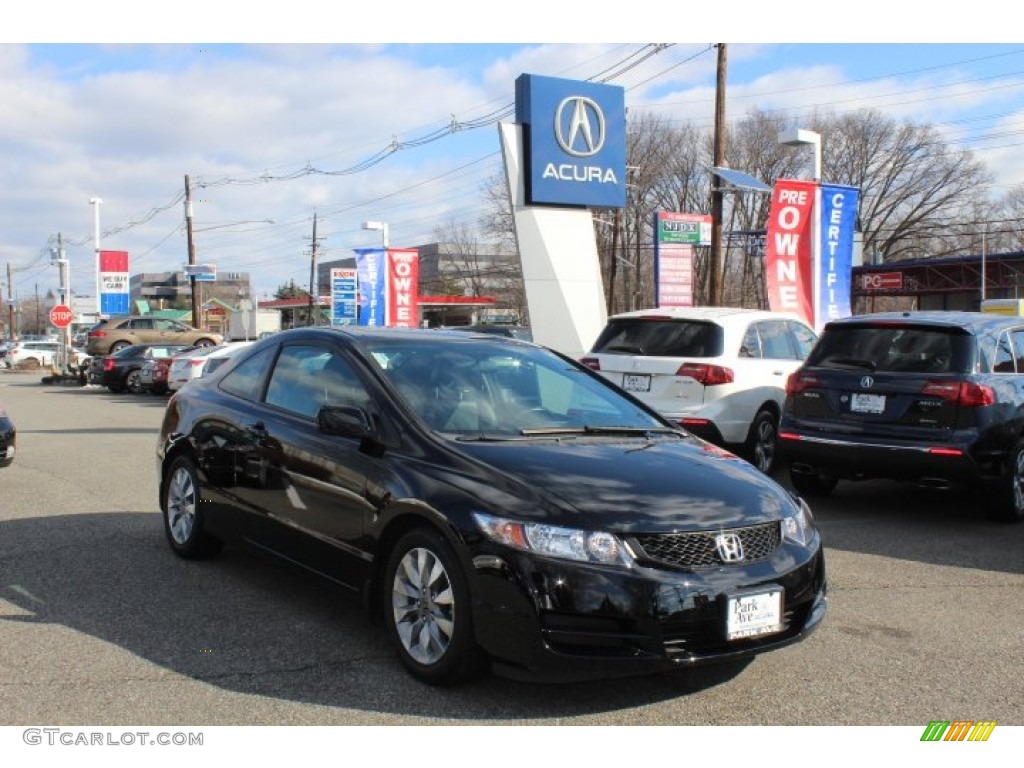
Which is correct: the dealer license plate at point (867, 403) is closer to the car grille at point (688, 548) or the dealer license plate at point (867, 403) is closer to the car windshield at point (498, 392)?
the car windshield at point (498, 392)

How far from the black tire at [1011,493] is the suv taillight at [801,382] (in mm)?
1588

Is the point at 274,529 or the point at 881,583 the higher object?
the point at 274,529

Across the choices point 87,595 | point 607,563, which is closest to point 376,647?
point 607,563

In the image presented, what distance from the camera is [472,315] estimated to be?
84.5 meters

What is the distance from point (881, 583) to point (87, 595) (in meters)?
A: 4.66

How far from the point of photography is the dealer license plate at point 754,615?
3.87 m

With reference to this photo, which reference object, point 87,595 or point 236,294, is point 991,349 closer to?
point 87,595

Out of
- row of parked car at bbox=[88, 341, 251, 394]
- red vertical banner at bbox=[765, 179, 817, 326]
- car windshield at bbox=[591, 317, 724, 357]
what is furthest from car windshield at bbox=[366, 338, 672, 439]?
row of parked car at bbox=[88, 341, 251, 394]

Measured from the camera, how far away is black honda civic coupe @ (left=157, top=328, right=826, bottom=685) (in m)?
3.77

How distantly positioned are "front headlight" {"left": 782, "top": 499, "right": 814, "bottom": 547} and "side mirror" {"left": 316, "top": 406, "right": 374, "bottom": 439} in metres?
1.91

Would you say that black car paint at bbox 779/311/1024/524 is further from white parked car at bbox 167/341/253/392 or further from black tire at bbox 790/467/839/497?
white parked car at bbox 167/341/253/392

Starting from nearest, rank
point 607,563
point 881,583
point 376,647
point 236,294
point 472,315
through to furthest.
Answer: point 607,563 → point 376,647 → point 881,583 → point 472,315 → point 236,294

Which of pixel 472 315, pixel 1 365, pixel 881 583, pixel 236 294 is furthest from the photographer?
pixel 236 294

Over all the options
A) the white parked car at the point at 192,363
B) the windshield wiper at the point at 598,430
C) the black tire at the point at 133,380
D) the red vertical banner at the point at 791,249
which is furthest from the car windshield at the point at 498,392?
the black tire at the point at 133,380
